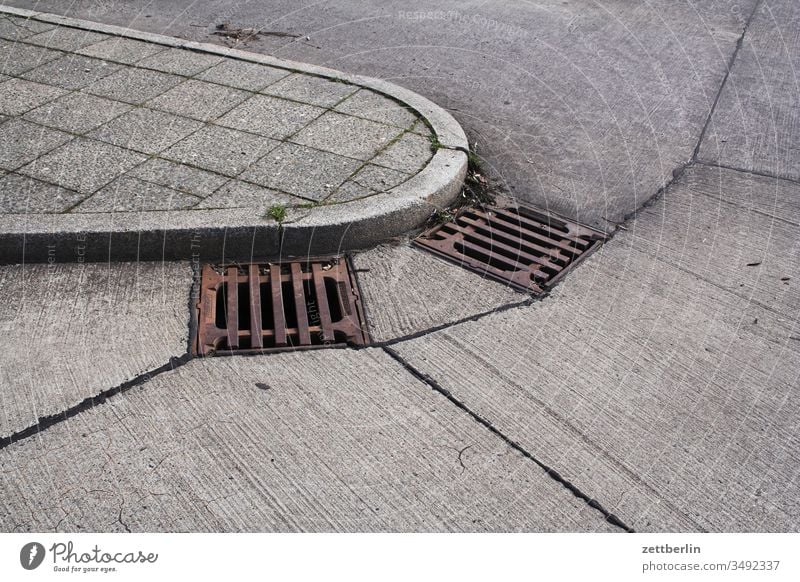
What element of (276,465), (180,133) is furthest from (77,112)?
(276,465)

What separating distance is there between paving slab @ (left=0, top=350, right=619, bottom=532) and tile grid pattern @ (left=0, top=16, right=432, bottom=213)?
126cm

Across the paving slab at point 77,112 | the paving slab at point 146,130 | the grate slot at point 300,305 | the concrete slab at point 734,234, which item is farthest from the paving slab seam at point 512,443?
the paving slab at point 77,112

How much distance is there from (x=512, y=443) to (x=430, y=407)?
0.33m

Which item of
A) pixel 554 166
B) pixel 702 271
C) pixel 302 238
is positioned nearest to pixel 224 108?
pixel 302 238

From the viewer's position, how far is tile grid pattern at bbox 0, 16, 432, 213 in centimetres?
379

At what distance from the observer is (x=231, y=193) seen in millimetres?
3793

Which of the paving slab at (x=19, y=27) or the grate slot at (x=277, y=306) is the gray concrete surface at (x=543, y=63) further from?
the grate slot at (x=277, y=306)

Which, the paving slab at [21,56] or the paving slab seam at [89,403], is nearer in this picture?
the paving slab seam at [89,403]

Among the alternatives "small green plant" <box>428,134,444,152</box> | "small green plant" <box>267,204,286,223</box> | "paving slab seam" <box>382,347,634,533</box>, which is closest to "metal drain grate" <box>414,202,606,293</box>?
"small green plant" <box>428,134,444,152</box>

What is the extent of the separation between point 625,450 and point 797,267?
1.80m

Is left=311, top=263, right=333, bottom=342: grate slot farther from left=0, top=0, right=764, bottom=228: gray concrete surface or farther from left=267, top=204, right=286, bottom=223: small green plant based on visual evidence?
left=0, top=0, right=764, bottom=228: gray concrete surface

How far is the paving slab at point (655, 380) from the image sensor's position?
2.47 m

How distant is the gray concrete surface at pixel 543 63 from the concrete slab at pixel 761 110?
5.3 inches

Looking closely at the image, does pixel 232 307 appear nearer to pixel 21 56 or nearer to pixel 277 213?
pixel 277 213
